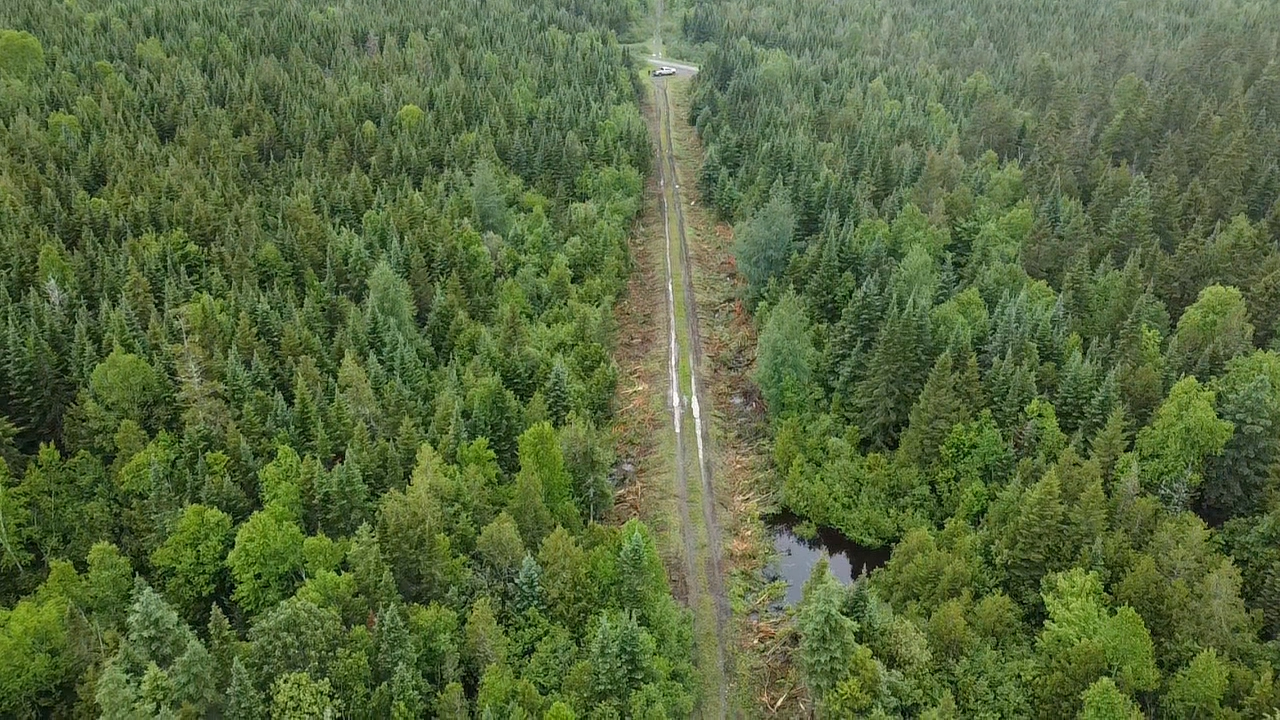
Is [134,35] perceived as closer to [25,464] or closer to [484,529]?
[25,464]

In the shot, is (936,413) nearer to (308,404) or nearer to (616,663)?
(616,663)

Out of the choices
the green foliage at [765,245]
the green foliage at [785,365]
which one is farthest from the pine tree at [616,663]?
the green foliage at [765,245]

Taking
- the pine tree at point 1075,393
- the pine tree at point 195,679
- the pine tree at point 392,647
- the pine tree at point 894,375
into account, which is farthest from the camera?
the pine tree at point 894,375

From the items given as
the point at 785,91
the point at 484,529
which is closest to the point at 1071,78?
the point at 785,91

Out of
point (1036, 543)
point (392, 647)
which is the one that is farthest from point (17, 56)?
point (1036, 543)

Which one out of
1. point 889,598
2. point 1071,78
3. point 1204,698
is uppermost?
point 1071,78

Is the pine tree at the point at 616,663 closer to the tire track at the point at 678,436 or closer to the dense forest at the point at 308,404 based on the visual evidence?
the dense forest at the point at 308,404
